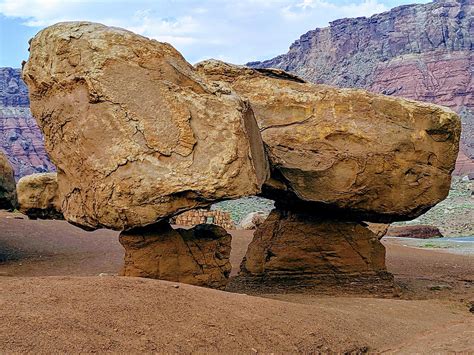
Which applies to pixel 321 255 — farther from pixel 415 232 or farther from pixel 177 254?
pixel 415 232

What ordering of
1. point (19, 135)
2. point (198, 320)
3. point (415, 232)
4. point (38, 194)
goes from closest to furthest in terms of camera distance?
point (198, 320)
point (38, 194)
point (415, 232)
point (19, 135)

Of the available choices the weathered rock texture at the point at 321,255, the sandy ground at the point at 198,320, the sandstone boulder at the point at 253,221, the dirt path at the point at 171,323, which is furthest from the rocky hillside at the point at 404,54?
the dirt path at the point at 171,323

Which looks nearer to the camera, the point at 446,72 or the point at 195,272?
the point at 195,272

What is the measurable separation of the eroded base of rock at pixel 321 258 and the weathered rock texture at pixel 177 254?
1839mm

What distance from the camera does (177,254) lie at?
9367mm

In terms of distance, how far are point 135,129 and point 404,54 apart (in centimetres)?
10405

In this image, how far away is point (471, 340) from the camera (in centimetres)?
707

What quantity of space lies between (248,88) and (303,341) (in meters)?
5.76

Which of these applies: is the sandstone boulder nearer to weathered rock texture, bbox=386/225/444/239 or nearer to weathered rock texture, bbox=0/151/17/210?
weathered rock texture, bbox=386/225/444/239

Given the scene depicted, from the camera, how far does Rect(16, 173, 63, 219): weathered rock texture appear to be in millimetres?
18562

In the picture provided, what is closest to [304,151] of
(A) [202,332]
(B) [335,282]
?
(B) [335,282]

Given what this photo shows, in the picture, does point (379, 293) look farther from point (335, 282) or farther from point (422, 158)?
point (422, 158)

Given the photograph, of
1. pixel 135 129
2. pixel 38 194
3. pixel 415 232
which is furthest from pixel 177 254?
pixel 415 232

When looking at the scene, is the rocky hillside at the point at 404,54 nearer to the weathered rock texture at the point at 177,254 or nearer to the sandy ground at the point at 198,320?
the weathered rock texture at the point at 177,254
